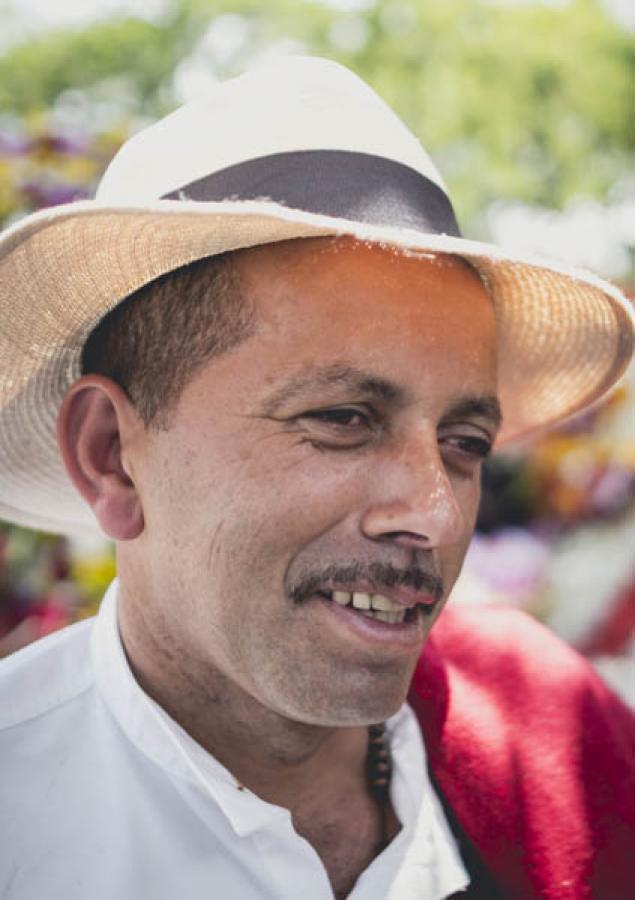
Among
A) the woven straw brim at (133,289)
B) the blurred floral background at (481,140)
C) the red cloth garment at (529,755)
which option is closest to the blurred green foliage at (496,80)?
the blurred floral background at (481,140)

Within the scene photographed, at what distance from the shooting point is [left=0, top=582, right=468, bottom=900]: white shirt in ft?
5.64

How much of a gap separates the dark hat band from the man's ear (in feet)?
1.37

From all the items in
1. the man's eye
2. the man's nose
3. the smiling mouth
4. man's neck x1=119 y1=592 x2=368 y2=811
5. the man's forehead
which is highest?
the man's forehead

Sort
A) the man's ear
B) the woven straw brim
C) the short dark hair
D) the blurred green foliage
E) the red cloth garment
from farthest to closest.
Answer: the blurred green foliage
the red cloth garment
the man's ear
the short dark hair
the woven straw brim

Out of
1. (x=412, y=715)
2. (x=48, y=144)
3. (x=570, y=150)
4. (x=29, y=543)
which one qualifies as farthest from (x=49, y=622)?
(x=570, y=150)

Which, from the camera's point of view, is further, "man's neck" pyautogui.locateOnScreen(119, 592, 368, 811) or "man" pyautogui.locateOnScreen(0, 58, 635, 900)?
"man's neck" pyautogui.locateOnScreen(119, 592, 368, 811)

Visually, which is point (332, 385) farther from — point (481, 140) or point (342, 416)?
point (481, 140)

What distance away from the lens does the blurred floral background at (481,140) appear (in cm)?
366

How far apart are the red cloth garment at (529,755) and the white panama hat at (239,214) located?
89 cm

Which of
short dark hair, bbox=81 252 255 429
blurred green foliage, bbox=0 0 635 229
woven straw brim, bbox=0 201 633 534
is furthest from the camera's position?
blurred green foliage, bbox=0 0 635 229

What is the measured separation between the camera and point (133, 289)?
1876mm

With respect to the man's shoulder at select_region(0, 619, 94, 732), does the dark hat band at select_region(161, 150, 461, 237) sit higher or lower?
higher

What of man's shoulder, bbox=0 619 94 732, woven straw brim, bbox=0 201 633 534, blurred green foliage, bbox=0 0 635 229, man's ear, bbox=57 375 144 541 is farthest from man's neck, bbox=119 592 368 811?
blurred green foliage, bbox=0 0 635 229

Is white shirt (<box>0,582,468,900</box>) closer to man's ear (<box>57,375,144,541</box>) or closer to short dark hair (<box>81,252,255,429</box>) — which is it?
man's ear (<box>57,375,144,541</box>)
